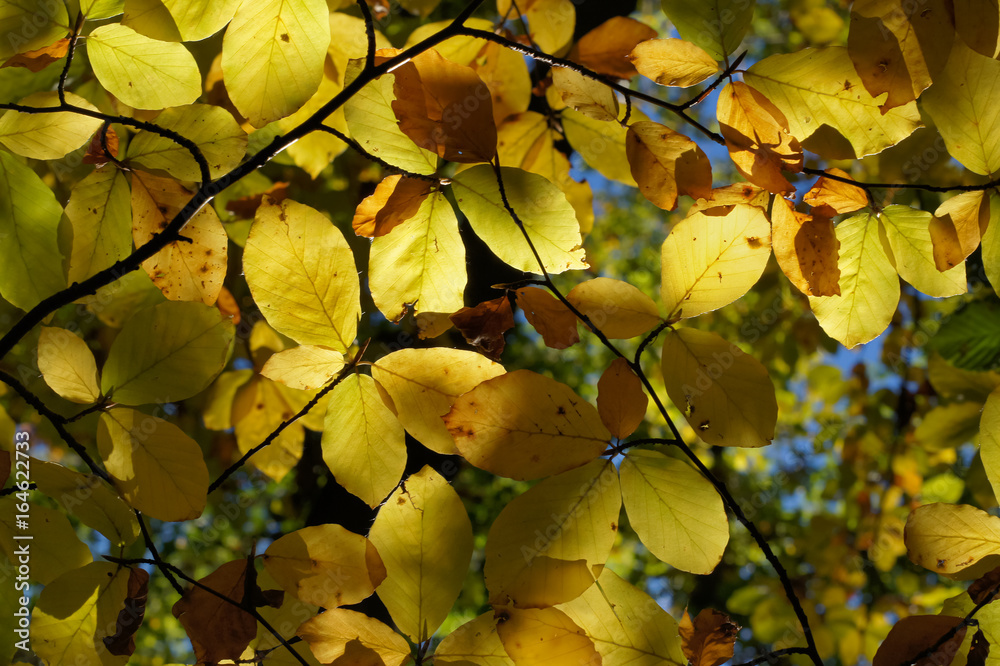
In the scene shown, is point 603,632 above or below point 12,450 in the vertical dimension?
below

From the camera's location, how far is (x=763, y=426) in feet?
1.76

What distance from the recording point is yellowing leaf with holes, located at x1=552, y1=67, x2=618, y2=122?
619 mm

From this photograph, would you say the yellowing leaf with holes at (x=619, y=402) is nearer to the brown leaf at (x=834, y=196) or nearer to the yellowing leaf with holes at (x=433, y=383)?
the yellowing leaf with holes at (x=433, y=383)

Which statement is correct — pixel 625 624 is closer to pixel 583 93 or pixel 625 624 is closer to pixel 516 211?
pixel 516 211

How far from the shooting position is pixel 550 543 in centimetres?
54

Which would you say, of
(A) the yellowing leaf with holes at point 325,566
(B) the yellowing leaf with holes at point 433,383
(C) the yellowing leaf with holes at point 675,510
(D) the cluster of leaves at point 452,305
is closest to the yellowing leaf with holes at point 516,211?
(D) the cluster of leaves at point 452,305

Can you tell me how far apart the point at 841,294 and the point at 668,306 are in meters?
0.20

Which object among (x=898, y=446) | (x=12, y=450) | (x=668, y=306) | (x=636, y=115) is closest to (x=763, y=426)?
(x=668, y=306)

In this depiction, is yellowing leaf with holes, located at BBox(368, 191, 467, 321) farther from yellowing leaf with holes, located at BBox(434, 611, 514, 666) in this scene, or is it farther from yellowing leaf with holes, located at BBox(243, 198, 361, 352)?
yellowing leaf with holes, located at BBox(434, 611, 514, 666)

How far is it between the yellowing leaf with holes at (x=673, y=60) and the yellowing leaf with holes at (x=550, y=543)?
1.25 feet

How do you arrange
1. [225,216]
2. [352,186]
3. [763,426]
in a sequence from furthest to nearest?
[352,186]
[225,216]
[763,426]

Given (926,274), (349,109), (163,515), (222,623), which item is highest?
(349,109)

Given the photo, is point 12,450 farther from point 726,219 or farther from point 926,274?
point 926,274

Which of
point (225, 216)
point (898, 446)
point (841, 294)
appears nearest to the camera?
point (841, 294)
